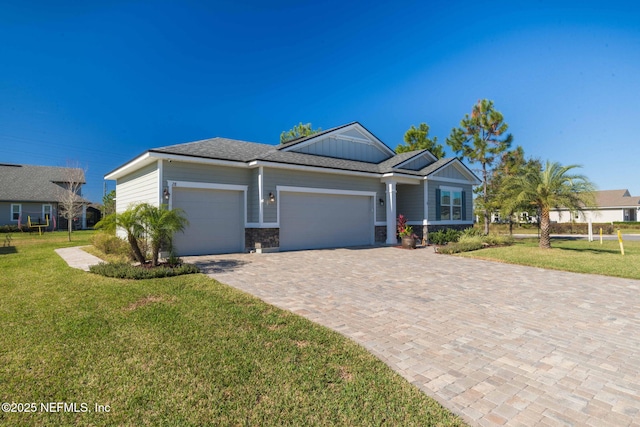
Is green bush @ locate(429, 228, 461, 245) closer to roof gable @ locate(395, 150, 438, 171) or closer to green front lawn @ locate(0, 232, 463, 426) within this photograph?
roof gable @ locate(395, 150, 438, 171)

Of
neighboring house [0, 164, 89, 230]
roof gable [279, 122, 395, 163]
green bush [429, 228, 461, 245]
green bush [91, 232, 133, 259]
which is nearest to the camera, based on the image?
green bush [91, 232, 133, 259]

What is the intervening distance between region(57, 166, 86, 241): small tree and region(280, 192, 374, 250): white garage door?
47.4 ft

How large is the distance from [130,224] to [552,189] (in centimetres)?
1559

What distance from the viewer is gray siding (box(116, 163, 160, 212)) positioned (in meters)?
10.9

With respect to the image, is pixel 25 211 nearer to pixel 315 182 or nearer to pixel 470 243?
pixel 315 182

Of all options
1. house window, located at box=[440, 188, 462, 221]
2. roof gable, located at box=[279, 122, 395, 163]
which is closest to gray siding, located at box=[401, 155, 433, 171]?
roof gable, located at box=[279, 122, 395, 163]

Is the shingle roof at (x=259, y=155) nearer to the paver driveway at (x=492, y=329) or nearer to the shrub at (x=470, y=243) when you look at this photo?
the shrub at (x=470, y=243)

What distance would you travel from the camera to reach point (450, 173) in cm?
1752

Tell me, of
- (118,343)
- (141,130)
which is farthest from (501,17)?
(141,130)

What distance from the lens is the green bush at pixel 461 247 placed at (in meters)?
12.2

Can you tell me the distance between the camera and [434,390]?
2.71 meters

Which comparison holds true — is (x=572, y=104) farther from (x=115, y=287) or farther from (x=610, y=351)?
(x=115, y=287)

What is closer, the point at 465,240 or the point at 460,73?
the point at 465,240

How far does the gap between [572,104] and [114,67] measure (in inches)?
989
